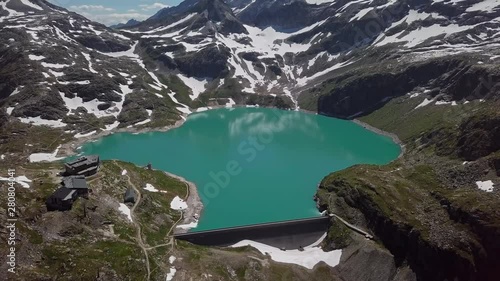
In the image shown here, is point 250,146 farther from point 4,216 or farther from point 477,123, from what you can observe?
point 4,216

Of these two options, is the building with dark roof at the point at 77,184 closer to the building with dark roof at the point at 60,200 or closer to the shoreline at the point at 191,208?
the building with dark roof at the point at 60,200

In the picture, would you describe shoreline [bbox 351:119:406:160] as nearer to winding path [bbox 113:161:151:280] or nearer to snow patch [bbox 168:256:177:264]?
winding path [bbox 113:161:151:280]

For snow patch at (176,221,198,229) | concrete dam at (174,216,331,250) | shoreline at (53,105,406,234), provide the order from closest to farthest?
concrete dam at (174,216,331,250) → snow patch at (176,221,198,229) → shoreline at (53,105,406,234)

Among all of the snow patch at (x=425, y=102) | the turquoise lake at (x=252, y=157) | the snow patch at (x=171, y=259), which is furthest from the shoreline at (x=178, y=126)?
the snow patch at (x=425, y=102)

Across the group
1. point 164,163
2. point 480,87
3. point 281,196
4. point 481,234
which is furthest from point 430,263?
point 480,87

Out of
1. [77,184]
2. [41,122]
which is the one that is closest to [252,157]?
[77,184]
